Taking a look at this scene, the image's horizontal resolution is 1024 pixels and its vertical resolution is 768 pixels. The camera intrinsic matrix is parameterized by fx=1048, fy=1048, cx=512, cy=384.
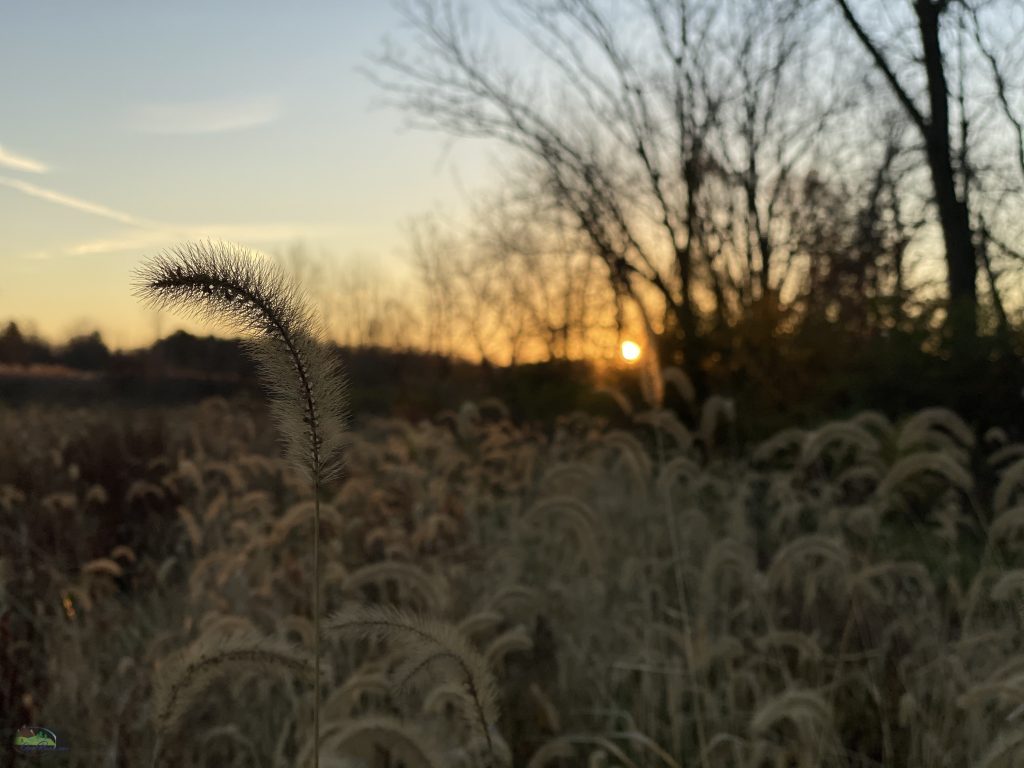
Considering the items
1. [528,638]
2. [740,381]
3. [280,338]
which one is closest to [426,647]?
[280,338]

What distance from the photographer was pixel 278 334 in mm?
1351

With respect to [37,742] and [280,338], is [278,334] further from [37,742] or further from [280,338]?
[37,742]

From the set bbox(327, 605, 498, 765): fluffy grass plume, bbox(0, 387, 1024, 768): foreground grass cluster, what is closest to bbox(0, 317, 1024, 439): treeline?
bbox(0, 387, 1024, 768): foreground grass cluster

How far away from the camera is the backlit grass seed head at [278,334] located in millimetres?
1295

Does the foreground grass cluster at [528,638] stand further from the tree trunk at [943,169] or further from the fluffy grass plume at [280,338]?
the tree trunk at [943,169]

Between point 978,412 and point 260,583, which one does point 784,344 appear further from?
point 260,583

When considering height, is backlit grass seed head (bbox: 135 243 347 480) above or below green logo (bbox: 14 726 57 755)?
above

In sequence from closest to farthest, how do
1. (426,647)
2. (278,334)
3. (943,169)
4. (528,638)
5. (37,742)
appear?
(278,334) → (426,647) → (37,742) → (528,638) → (943,169)

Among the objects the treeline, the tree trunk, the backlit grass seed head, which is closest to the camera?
the backlit grass seed head

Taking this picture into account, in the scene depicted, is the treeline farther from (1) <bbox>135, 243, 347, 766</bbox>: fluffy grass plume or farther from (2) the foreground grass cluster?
(1) <bbox>135, 243, 347, 766</bbox>: fluffy grass plume

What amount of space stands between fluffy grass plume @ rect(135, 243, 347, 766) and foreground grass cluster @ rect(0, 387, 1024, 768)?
98 millimetres

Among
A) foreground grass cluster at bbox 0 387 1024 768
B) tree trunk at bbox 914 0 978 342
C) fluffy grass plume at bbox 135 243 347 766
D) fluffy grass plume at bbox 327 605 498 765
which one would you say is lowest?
foreground grass cluster at bbox 0 387 1024 768

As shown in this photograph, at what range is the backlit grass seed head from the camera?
1.29 m

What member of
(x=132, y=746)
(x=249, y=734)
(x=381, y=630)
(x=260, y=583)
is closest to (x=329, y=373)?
(x=381, y=630)
